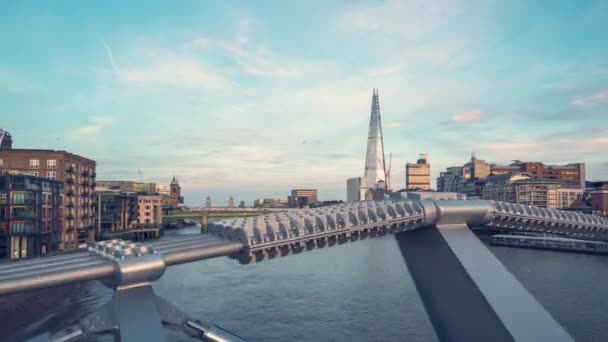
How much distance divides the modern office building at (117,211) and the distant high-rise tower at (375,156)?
108162mm

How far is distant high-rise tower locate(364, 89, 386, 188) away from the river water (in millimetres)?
136934

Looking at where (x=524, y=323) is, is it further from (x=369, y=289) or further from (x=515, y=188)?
(x=515, y=188)

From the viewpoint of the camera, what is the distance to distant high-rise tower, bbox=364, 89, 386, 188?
631ft

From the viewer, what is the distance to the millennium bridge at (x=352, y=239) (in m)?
10.3

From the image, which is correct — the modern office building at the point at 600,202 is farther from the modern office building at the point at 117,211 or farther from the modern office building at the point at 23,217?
the modern office building at the point at 23,217

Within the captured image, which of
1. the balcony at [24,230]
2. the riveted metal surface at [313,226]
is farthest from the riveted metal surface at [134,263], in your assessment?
the balcony at [24,230]

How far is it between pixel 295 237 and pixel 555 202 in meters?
108

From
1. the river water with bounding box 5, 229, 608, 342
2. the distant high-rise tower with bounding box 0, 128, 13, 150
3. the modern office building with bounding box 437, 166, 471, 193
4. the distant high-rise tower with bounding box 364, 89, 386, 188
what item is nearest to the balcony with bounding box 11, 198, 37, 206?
the river water with bounding box 5, 229, 608, 342

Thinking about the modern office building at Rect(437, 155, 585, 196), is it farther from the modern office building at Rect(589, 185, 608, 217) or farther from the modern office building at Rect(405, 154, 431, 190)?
the modern office building at Rect(405, 154, 431, 190)

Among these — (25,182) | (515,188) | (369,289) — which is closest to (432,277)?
(369,289)

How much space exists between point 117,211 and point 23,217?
48948 mm

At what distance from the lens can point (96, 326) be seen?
10.2m

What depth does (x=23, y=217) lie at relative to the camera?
50469 mm

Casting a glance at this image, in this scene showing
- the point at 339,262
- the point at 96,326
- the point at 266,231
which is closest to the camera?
the point at 96,326
